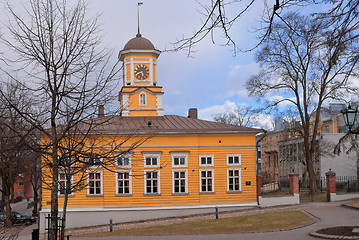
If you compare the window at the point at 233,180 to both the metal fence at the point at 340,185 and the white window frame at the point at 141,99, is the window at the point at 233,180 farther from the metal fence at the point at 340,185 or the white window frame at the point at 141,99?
the metal fence at the point at 340,185

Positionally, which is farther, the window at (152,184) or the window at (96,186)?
the window at (152,184)

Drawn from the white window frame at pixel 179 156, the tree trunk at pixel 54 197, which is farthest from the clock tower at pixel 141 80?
the tree trunk at pixel 54 197

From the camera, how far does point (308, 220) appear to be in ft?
81.9

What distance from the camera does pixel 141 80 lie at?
37.7 metres

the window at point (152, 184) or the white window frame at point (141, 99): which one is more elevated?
the white window frame at point (141, 99)

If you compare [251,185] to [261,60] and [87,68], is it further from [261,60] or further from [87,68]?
[87,68]

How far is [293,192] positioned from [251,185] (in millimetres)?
2968

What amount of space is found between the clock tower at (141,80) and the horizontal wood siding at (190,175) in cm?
492

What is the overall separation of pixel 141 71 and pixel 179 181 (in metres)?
9.78

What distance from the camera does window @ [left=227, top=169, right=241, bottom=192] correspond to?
110 feet

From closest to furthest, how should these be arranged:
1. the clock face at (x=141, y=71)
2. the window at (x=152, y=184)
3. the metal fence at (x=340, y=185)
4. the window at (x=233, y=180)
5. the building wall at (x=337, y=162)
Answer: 1. the window at (x=152, y=184)
2. the window at (x=233, y=180)
3. the metal fence at (x=340, y=185)
4. the clock face at (x=141, y=71)
5. the building wall at (x=337, y=162)

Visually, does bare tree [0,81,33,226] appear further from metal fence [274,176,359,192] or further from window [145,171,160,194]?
metal fence [274,176,359,192]

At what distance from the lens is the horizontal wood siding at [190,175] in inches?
1271

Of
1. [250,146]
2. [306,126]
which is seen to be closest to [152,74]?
[250,146]
